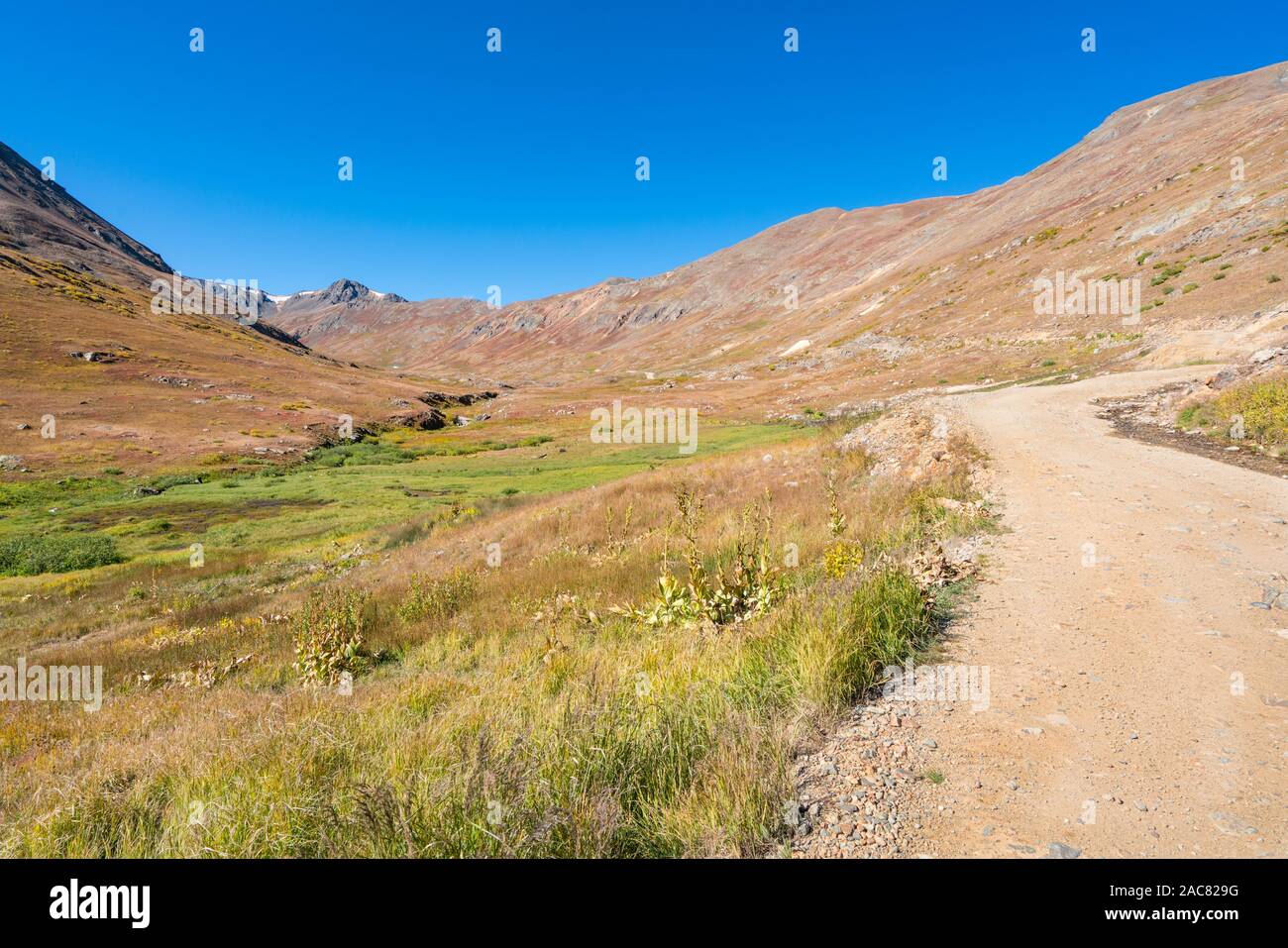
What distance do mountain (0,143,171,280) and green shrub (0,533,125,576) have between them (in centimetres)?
14248

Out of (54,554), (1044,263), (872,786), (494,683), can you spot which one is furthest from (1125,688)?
(1044,263)

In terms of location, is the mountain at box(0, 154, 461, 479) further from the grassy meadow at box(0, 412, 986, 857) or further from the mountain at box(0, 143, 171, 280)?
the grassy meadow at box(0, 412, 986, 857)

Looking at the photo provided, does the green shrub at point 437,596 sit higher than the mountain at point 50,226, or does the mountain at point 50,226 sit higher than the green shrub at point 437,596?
the mountain at point 50,226

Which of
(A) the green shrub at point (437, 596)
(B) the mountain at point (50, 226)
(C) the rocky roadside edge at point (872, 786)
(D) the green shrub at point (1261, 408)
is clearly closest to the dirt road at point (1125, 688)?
(C) the rocky roadside edge at point (872, 786)

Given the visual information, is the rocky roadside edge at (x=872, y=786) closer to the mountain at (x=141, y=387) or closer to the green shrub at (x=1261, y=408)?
the green shrub at (x=1261, y=408)

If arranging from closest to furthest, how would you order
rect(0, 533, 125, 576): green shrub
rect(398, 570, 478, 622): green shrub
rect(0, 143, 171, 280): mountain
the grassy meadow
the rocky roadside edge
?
the rocky roadside edge
the grassy meadow
rect(398, 570, 478, 622): green shrub
rect(0, 533, 125, 576): green shrub
rect(0, 143, 171, 280): mountain

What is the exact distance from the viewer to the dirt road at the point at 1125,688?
287 cm

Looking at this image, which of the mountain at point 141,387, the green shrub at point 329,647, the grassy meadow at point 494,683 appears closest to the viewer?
the grassy meadow at point 494,683

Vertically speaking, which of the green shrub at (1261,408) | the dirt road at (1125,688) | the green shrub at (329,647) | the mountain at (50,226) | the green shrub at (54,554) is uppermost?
the mountain at (50,226)

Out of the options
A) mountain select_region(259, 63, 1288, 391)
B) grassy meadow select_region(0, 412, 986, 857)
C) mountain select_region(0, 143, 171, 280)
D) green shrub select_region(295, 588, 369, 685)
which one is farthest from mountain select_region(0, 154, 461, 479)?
mountain select_region(259, 63, 1288, 391)

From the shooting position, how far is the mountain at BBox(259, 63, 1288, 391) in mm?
39312

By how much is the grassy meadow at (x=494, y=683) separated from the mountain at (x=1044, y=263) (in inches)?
1212

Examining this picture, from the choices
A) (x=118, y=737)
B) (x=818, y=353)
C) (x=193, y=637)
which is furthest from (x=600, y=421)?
(x=118, y=737)
